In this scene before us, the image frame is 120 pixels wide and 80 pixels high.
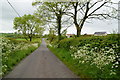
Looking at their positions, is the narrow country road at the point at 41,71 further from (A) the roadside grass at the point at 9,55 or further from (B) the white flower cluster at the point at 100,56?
(B) the white flower cluster at the point at 100,56

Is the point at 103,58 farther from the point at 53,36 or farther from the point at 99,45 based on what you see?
the point at 53,36

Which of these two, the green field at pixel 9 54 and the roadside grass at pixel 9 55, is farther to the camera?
the green field at pixel 9 54

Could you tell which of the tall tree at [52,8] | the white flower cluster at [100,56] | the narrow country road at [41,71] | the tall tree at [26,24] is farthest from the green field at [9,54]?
the tall tree at [26,24]

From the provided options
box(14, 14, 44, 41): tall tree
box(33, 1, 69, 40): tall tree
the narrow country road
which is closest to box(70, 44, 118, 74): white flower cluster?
the narrow country road

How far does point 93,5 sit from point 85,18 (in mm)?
2570

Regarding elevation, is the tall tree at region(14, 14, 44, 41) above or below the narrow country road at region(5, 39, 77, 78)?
above

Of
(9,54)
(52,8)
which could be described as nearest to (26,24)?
(52,8)

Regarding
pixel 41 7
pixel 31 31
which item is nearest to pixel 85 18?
pixel 41 7

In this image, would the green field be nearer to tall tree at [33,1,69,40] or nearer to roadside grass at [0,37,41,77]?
roadside grass at [0,37,41,77]

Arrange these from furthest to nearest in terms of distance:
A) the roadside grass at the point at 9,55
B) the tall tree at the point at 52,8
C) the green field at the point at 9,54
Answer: the tall tree at the point at 52,8 < the green field at the point at 9,54 < the roadside grass at the point at 9,55

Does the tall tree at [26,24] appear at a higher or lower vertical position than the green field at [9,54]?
higher

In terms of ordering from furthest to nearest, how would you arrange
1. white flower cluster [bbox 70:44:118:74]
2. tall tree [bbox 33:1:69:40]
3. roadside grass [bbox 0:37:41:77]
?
tall tree [bbox 33:1:69:40], roadside grass [bbox 0:37:41:77], white flower cluster [bbox 70:44:118:74]

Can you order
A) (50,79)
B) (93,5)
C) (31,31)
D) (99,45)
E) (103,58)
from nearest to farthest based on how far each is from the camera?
(103,58), (50,79), (99,45), (93,5), (31,31)

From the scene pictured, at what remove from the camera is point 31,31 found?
5356 cm
